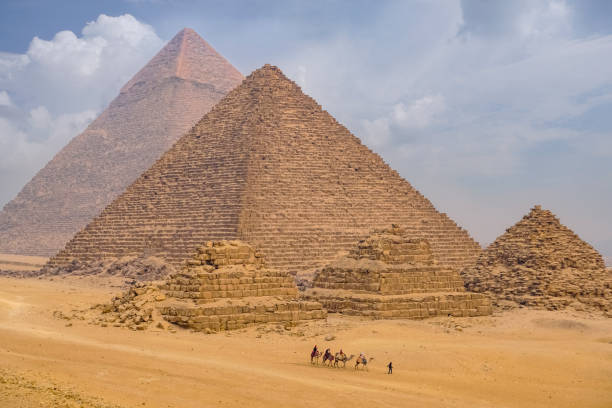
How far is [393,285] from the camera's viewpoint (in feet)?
71.5

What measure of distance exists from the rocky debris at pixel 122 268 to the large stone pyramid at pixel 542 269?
18136 millimetres

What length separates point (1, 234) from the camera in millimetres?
93562

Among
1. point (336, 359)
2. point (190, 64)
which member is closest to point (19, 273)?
point (336, 359)

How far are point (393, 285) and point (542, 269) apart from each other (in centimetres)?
590

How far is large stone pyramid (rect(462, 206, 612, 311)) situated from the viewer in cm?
2470

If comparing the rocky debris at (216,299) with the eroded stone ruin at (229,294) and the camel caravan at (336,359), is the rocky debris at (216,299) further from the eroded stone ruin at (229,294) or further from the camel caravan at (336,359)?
the camel caravan at (336,359)

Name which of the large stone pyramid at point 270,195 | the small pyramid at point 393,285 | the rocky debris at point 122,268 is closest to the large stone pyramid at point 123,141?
the large stone pyramid at point 270,195

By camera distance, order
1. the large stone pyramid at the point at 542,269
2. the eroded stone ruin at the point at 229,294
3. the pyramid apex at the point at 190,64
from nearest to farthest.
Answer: the eroded stone ruin at the point at 229,294
the large stone pyramid at the point at 542,269
the pyramid apex at the point at 190,64

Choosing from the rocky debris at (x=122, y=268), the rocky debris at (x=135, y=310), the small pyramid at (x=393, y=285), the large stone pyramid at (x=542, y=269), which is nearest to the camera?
the rocky debris at (x=135, y=310)

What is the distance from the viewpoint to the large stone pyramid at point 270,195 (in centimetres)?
4328

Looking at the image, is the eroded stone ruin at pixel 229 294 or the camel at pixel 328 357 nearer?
the camel at pixel 328 357

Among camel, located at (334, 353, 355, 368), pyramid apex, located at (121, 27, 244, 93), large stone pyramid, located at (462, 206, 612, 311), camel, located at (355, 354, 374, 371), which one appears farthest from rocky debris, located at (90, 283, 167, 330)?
pyramid apex, located at (121, 27, 244, 93)

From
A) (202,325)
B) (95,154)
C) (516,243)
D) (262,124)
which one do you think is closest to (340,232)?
(262,124)

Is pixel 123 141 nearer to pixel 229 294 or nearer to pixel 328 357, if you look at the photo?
pixel 229 294
